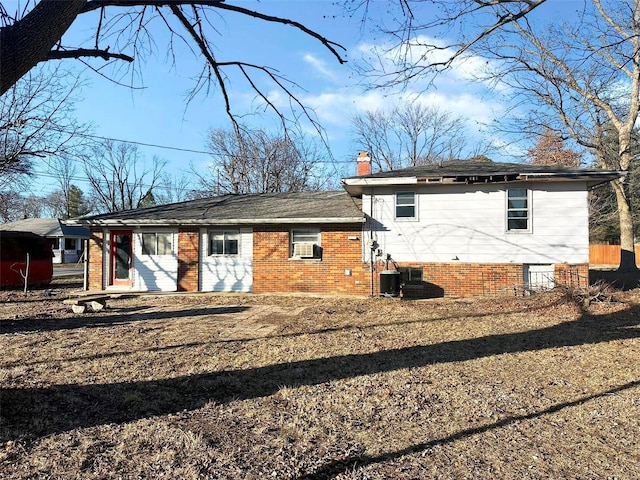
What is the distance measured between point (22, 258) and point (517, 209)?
18.0m

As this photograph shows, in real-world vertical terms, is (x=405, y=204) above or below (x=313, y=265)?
above

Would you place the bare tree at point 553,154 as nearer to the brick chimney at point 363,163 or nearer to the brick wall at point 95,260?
the brick chimney at point 363,163

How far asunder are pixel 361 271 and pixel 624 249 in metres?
14.1

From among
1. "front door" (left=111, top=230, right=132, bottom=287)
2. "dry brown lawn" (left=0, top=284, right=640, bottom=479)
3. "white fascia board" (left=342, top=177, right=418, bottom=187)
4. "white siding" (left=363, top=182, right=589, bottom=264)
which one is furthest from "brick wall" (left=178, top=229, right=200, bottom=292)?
"white siding" (left=363, top=182, right=589, bottom=264)

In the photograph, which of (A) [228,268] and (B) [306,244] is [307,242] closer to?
(B) [306,244]

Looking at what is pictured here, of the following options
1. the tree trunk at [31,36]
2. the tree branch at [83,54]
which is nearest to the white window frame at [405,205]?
the tree branch at [83,54]

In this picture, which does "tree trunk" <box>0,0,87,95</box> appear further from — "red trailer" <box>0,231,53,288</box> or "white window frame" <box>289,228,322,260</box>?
"red trailer" <box>0,231,53,288</box>

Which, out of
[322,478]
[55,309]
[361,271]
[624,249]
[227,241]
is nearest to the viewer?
[322,478]

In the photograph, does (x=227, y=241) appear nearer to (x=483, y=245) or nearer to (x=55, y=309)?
(x=55, y=309)

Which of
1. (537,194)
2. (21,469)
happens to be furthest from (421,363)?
(537,194)

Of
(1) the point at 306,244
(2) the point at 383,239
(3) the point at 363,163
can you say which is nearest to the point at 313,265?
(1) the point at 306,244

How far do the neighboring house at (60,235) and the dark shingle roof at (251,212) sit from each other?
24.3 meters

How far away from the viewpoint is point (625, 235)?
20.0 m

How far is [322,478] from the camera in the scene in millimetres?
2879
